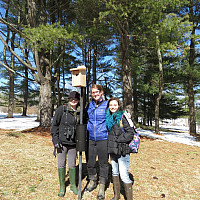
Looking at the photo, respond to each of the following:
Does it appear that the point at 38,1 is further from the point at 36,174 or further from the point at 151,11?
the point at 36,174

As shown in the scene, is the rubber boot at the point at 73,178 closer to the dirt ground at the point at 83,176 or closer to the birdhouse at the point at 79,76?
the dirt ground at the point at 83,176

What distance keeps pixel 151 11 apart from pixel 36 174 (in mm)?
6488

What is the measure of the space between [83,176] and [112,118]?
1.92 m

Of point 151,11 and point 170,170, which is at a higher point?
point 151,11

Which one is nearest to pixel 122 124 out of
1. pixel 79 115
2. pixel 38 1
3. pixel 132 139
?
pixel 132 139

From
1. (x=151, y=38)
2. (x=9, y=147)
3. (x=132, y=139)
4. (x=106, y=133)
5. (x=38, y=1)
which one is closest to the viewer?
(x=132, y=139)

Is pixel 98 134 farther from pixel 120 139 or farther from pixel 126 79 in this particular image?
pixel 126 79

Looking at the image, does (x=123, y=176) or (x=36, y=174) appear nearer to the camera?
(x=123, y=176)

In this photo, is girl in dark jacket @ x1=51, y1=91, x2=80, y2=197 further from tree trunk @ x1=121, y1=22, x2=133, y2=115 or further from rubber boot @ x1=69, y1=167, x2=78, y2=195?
tree trunk @ x1=121, y1=22, x2=133, y2=115

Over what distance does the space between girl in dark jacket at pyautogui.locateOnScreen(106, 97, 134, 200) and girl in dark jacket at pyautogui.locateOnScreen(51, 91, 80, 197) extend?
0.66 metres

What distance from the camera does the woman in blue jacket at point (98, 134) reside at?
8.78 ft

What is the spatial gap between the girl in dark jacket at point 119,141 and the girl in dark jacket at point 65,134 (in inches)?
25.9

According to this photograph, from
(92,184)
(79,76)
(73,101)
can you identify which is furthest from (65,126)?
(92,184)

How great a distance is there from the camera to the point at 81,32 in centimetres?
707
